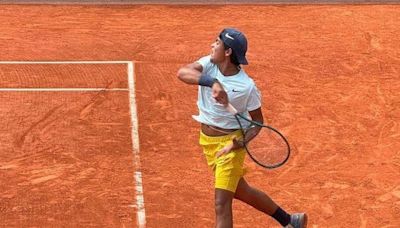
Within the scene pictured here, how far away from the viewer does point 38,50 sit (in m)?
14.5

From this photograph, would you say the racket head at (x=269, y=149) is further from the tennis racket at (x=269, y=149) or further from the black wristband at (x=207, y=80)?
the black wristband at (x=207, y=80)

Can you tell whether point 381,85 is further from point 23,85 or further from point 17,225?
point 17,225

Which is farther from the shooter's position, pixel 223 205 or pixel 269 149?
pixel 269 149

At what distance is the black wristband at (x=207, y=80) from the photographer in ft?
22.4

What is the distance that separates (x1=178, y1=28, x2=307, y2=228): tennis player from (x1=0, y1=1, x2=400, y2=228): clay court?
4.89ft

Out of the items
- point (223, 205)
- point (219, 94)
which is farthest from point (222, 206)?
point (219, 94)

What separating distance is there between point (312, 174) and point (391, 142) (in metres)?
1.55

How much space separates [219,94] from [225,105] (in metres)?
0.15

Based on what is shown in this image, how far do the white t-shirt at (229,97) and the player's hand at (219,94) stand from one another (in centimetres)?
19

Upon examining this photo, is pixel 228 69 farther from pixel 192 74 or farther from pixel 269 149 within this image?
pixel 269 149

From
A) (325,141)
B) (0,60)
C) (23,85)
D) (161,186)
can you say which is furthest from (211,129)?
(0,60)

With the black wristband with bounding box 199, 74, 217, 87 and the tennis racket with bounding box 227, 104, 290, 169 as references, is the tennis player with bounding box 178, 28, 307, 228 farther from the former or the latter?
the tennis racket with bounding box 227, 104, 290, 169

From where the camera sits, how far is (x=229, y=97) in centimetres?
699

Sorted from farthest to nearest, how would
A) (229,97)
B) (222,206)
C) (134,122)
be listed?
(134,122) < (222,206) < (229,97)
